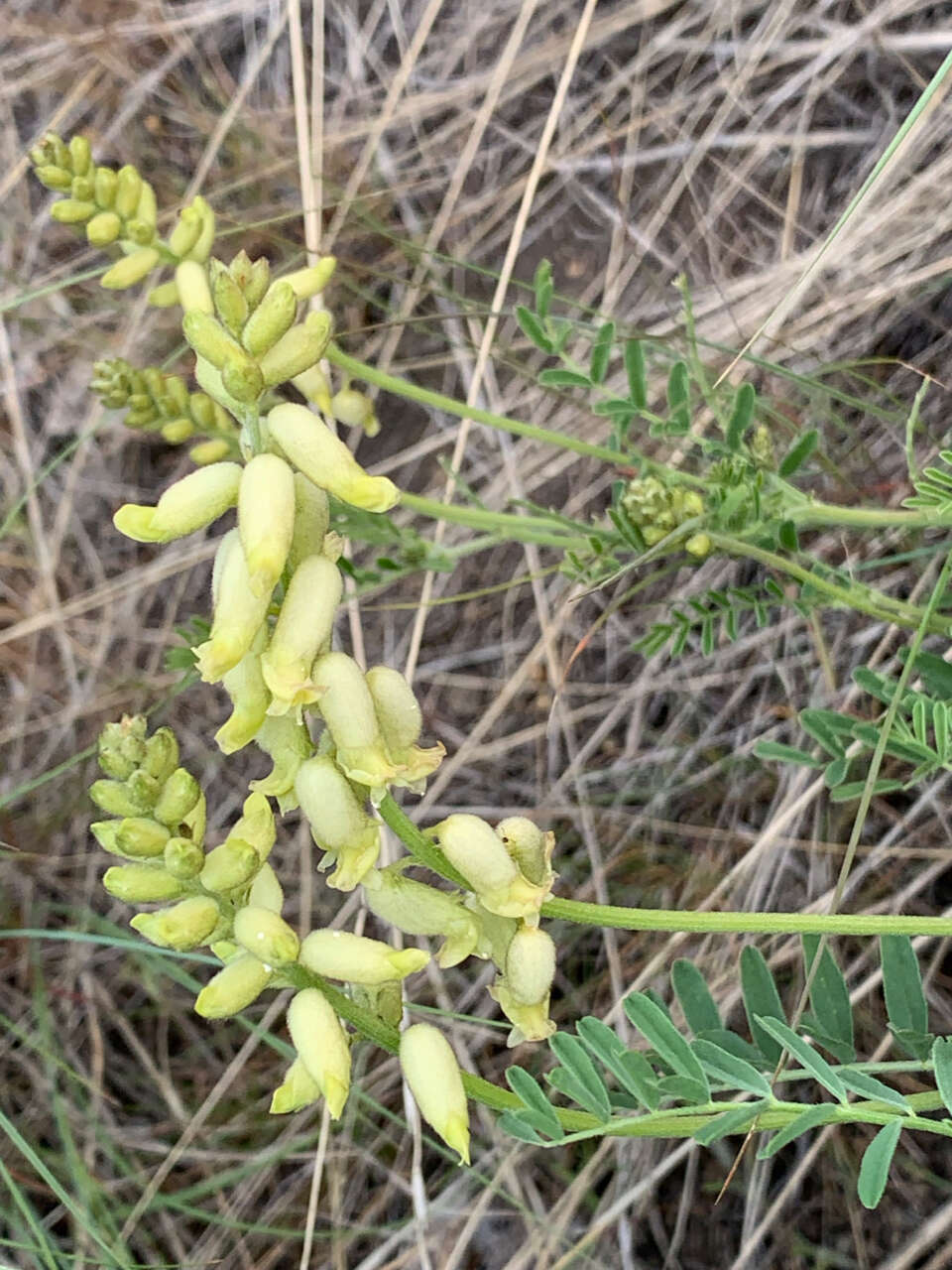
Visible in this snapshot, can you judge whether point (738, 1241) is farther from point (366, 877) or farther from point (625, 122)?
point (625, 122)

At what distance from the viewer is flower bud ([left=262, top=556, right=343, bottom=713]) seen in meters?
1.15

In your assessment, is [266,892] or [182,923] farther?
[266,892]

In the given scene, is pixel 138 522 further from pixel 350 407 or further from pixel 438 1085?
pixel 350 407

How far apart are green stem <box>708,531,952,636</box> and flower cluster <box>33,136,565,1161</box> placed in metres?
0.62

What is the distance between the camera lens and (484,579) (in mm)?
3014

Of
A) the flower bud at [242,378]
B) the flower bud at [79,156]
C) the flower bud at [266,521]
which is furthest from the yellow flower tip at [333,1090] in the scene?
the flower bud at [79,156]

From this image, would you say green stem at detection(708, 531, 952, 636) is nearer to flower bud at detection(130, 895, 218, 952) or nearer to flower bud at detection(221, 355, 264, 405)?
flower bud at detection(221, 355, 264, 405)

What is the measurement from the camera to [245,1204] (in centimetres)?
284

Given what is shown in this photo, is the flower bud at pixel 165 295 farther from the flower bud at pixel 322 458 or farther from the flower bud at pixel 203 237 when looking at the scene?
the flower bud at pixel 322 458

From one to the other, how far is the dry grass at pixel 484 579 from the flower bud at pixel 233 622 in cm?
100

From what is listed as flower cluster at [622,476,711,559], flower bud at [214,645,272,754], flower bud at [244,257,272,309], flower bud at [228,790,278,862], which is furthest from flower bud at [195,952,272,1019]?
flower cluster at [622,476,711,559]

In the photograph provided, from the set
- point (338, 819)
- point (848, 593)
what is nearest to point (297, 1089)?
point (338, 819)

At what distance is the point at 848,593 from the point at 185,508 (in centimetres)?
102

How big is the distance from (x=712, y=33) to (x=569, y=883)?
1975 mm
